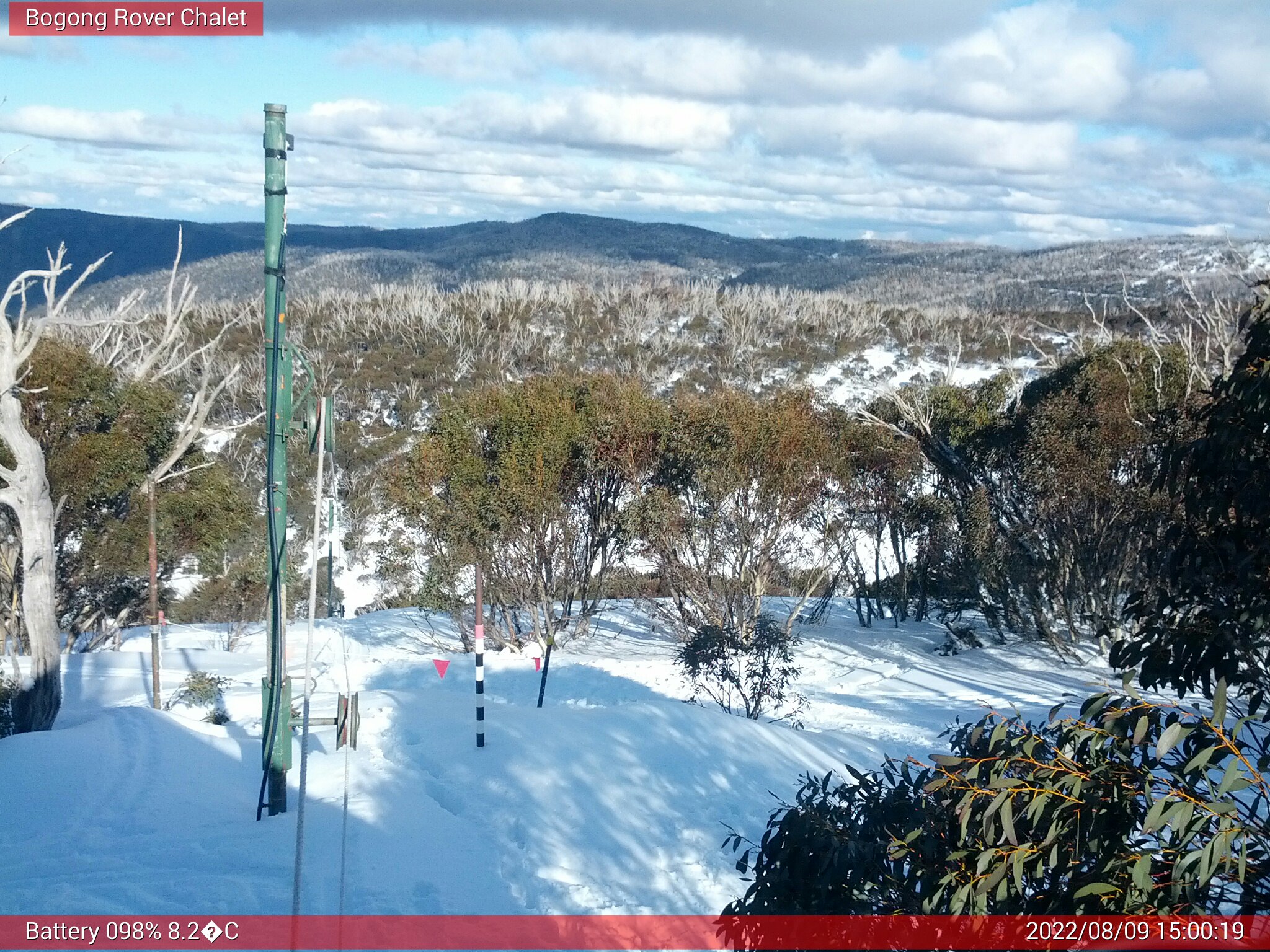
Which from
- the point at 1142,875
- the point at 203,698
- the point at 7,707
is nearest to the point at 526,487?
the point at 203,698

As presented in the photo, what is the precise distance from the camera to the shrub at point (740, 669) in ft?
41.9

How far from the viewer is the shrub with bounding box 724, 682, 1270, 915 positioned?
259 centimetres

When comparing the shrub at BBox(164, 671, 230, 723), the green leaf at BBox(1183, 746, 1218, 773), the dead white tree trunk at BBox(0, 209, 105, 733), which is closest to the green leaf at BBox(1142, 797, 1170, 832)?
the green leaf at BBox(1183, 746, 1218, 773)

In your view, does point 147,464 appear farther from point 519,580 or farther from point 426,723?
point 426,723

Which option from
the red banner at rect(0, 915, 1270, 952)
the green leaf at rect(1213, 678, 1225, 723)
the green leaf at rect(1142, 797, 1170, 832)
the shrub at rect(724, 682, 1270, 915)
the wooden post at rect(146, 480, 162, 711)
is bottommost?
the wooden post at rect(146, 480, 162, 711)

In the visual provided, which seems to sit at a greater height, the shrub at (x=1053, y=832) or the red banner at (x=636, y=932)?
the shrub at (x=1053, y=832)

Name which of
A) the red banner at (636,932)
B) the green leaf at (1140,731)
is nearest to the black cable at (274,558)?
the red banner at (636,932)

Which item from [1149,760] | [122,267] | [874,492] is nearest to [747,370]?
[874,492]

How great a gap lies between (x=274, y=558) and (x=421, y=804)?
6.64 feet

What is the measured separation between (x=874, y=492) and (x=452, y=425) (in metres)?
8.21

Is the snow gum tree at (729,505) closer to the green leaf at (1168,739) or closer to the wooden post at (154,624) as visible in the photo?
the wooden post at (154,624)

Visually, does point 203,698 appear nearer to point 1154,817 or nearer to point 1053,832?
point 1053,832

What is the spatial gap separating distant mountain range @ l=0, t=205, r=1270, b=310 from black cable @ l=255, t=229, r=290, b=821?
4539 centimetres

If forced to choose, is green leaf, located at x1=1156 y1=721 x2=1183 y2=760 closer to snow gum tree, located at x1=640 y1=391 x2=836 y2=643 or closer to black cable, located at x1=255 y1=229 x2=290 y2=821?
black cable, located at x1=255 y1=229 x2=290 y2=821
